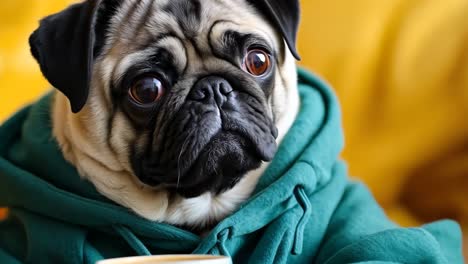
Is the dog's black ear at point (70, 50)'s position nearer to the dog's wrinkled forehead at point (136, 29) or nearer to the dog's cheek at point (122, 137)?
the dog's wrinkled forehead at point (136, 29)

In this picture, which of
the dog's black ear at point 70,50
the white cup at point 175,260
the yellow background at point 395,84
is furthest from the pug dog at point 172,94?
the yellow background at point 395,84

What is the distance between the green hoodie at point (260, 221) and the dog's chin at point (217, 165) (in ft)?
0.39

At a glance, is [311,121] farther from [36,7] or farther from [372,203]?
[36,7]

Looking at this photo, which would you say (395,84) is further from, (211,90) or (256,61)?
(211,90)

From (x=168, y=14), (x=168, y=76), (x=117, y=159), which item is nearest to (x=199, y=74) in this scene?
(x=168, y=76)

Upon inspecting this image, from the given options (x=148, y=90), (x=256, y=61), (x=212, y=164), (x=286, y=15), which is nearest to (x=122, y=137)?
(x=148, y=90)

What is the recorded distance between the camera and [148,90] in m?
1.66

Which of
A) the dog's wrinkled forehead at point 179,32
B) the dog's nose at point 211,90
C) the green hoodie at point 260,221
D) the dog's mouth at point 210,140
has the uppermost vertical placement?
the dog's wrinkled forehead at point 179,32

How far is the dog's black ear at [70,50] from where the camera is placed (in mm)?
1628

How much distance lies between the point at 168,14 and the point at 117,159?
40cm

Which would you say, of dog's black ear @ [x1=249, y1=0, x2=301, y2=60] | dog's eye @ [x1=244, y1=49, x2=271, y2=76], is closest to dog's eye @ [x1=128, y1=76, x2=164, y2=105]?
dog's eye @ [x1=244, y1=49, x2=271, y2=76]

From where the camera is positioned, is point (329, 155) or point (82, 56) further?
point (329, 155)

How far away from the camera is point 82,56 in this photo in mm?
1626

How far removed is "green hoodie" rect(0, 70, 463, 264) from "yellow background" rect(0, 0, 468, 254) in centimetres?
47
